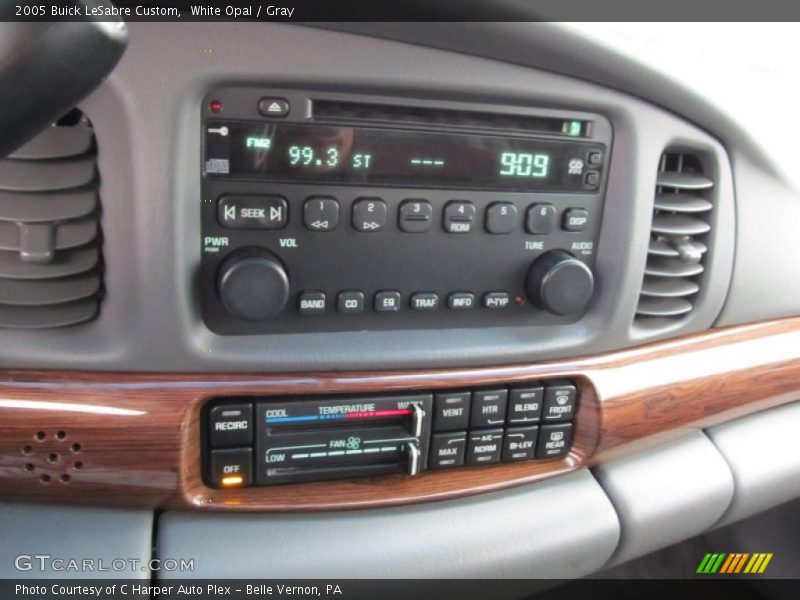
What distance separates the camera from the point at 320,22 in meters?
0.63

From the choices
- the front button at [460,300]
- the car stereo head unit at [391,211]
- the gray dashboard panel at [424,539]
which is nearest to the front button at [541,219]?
the car stereo head unit at [391,211]

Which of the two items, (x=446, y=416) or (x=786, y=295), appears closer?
(x=446, y=416)

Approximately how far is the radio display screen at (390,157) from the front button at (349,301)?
0.12m

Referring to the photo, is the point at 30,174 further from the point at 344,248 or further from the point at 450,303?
the point at 450,303

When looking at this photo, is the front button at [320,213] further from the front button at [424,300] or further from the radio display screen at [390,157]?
the front button at [424,300]

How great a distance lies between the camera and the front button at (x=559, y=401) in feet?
2.89

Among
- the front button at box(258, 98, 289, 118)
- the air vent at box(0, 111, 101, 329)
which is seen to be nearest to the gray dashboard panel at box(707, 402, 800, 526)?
the front button at box(258, 98, 289, 118)

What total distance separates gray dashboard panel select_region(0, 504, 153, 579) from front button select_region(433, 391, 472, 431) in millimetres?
348

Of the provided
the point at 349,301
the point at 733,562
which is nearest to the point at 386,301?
the point at 349,301

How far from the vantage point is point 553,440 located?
0.90 m

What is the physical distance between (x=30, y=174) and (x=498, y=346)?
1.72ft

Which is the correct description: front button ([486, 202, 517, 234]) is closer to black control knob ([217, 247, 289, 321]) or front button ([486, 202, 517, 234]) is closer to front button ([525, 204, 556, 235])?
front button ([525, 204, 556, 235])

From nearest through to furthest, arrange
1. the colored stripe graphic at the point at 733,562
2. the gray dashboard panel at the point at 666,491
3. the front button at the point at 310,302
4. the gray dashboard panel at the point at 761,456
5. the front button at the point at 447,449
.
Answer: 1. the front button at the point at 310,302
2. the front button at the point at 447,449
3. the gray dashboard panel at the point at 666,491
4. the gray dashboard panel at the point at 761,456
5. the colored stripe graphic at the point at 733,562

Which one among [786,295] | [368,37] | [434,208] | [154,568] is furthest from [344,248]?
[786,295]
